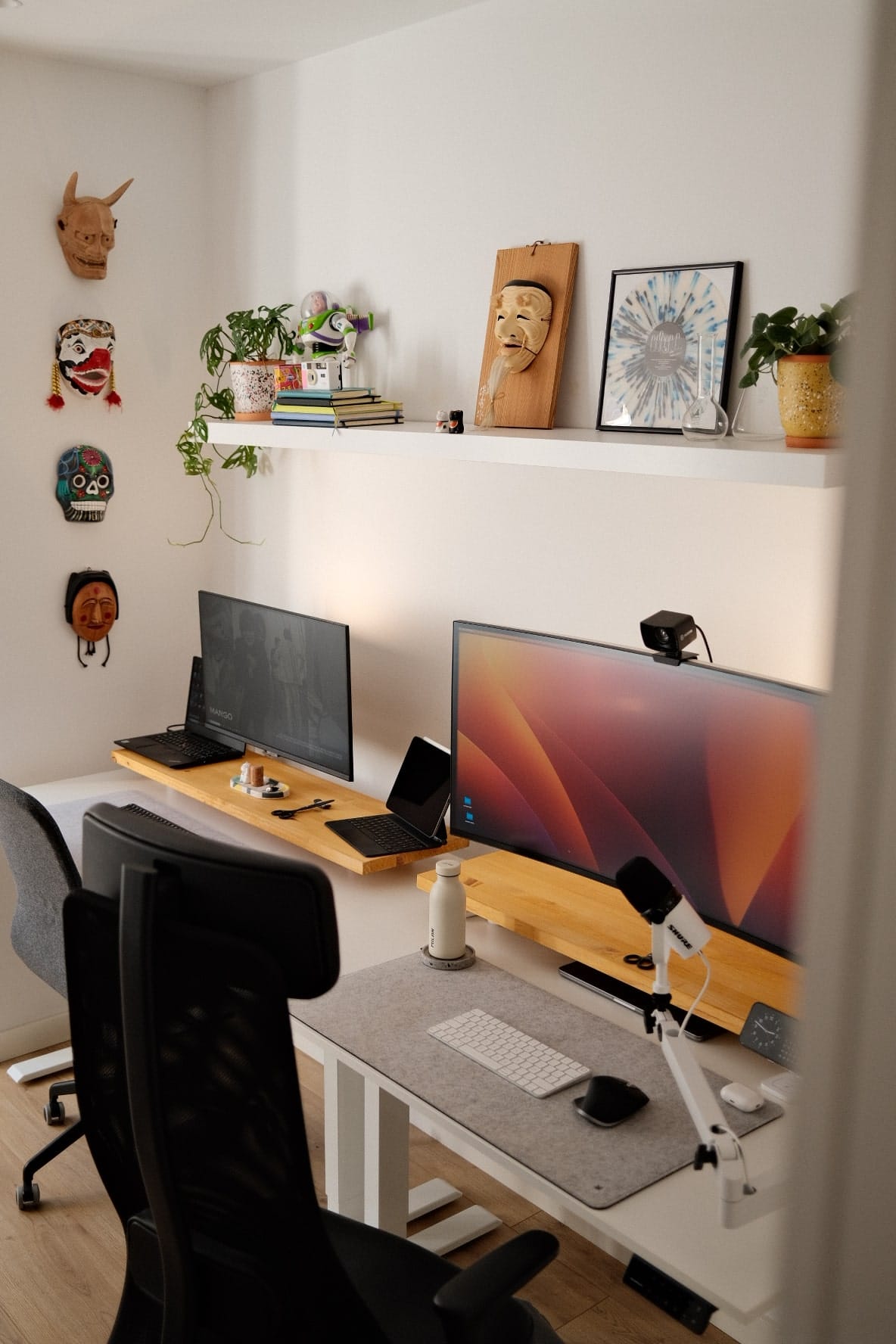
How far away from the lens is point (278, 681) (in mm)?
3035

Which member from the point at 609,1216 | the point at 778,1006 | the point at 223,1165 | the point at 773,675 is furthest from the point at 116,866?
the point at 773,675

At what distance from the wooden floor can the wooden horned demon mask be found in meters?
2.23

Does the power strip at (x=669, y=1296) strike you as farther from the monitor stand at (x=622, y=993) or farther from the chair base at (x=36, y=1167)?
the chair base at (x=36, y=1167)

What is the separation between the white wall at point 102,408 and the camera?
3.13 metres

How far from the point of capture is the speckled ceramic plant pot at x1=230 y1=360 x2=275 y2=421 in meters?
3.00

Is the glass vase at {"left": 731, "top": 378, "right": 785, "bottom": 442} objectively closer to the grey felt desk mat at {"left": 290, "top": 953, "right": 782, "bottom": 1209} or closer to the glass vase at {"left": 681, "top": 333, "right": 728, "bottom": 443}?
the glass vase at {"left": 681, "top": 333, "right": 728, "bottom": 443}

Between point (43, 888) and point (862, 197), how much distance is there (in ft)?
7.90

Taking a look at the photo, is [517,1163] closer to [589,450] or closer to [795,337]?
[589,450]

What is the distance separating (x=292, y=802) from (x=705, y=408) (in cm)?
143

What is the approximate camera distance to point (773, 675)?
2.13m

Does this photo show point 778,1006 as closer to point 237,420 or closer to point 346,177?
point 237,420

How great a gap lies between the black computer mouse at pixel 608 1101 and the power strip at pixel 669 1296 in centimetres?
71

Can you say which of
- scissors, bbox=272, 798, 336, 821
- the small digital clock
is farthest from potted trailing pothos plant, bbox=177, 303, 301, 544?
the small digital clock

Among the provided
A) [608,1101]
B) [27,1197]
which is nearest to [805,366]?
[608,1101]
